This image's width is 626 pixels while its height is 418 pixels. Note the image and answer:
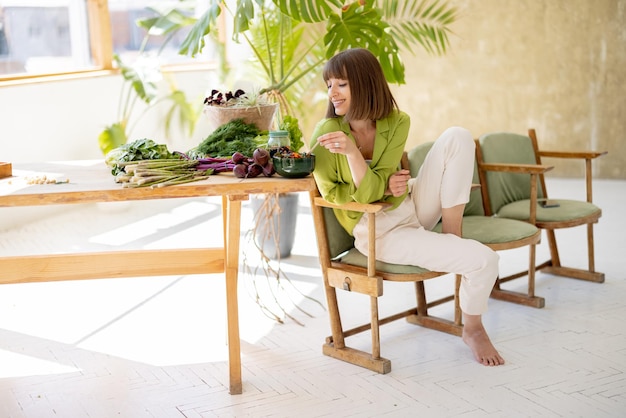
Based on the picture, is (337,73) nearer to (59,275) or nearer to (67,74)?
(59,275)

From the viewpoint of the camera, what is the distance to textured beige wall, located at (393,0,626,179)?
24.5 feet

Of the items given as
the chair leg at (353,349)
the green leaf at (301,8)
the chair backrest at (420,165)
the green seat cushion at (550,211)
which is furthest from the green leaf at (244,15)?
the green seat cushion at (550,211)

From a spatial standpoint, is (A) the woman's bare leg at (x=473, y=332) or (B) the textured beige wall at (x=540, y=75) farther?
(B) the textured beige wall at (x=540, y=75)

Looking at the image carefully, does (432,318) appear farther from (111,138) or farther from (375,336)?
(111,138)

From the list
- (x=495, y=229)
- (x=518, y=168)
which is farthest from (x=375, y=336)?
(x=518, y=168)

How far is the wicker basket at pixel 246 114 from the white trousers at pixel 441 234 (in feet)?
1.98

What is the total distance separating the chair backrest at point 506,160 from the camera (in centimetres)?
418

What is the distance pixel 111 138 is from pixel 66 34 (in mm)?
1330

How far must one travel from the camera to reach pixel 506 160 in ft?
13.9

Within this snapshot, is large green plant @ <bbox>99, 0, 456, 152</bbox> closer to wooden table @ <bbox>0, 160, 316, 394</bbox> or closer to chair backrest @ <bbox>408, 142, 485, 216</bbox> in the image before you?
chair backrest @ <bbox>408, 142, 485, 216</bbox>

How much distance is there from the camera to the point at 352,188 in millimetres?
3182

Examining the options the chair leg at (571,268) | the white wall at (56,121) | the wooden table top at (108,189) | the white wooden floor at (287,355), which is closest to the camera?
the wooden table top at (108,189)

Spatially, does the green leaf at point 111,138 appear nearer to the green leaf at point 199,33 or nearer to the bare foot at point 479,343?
the green leaf at point 199,33

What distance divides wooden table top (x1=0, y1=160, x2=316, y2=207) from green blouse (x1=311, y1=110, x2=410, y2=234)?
12.9 inches
